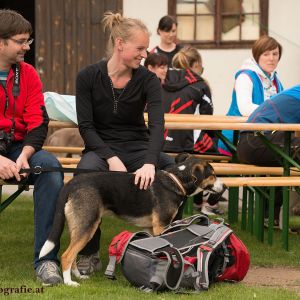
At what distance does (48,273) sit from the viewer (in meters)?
6.25

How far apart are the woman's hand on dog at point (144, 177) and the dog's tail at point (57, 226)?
0.46 metres

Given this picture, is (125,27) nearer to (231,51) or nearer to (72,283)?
(72,283)

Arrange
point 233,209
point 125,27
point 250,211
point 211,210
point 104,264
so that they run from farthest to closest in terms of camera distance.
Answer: point 211,210
point 233,209
point 250,211
point 104,264
point 125,27

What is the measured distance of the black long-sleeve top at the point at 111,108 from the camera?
6.79 meters

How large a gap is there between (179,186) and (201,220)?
279 millimetres

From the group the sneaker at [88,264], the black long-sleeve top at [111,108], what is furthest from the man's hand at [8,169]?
the sneaker at [88,264]

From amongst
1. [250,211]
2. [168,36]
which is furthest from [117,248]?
[168,36]

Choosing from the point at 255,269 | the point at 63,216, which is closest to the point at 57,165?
the point at 63,216

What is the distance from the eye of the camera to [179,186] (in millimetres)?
6543

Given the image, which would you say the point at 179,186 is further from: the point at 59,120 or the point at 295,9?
the point at 295,9

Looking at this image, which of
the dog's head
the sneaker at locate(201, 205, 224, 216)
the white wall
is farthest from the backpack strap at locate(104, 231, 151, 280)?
the white wall

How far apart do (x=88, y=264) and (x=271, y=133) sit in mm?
2169

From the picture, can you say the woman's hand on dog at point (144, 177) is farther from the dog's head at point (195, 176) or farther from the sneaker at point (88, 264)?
the sneaker at point (88, 264)

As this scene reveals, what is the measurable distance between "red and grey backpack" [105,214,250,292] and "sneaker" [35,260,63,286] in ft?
1.08
